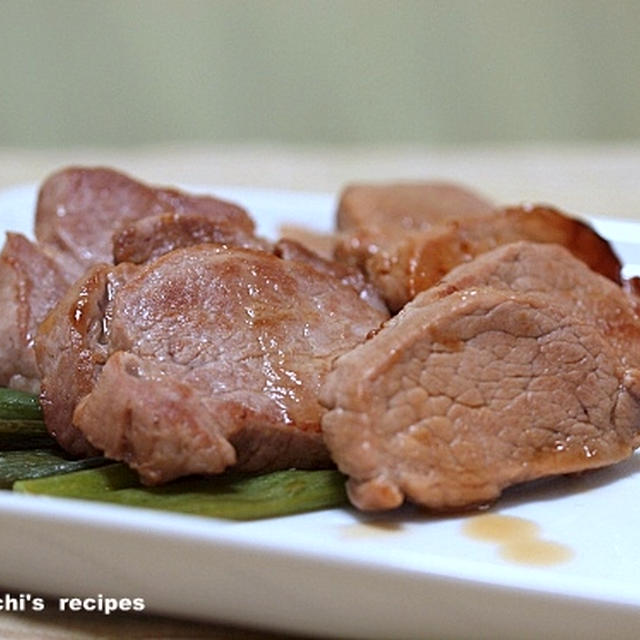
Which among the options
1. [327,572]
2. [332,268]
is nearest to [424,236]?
[332,268]

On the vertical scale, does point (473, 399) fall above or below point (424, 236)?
below

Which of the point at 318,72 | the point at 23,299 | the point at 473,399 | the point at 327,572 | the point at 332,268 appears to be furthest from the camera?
the point at 318,72

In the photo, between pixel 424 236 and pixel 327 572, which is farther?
pixel 424 236

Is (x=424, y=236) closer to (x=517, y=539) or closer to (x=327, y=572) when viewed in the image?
(x=517, y=539)

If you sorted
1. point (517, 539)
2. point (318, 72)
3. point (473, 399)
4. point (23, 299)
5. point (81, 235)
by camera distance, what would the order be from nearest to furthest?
1. point (517, 539)
2. point (473, 399)
3. point (23, 299)
4. point (81, 235)
5. point (318, 72)

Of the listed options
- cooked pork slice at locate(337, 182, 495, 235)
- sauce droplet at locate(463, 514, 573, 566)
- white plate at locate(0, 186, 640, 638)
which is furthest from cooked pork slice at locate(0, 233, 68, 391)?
sauce droplet at locate(463, 514, 573, 566)

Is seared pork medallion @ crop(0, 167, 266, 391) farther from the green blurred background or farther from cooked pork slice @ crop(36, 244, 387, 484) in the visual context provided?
the green blurred background

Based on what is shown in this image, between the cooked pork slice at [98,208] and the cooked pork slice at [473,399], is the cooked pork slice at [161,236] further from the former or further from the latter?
the cooked pork slice at [473,399]
